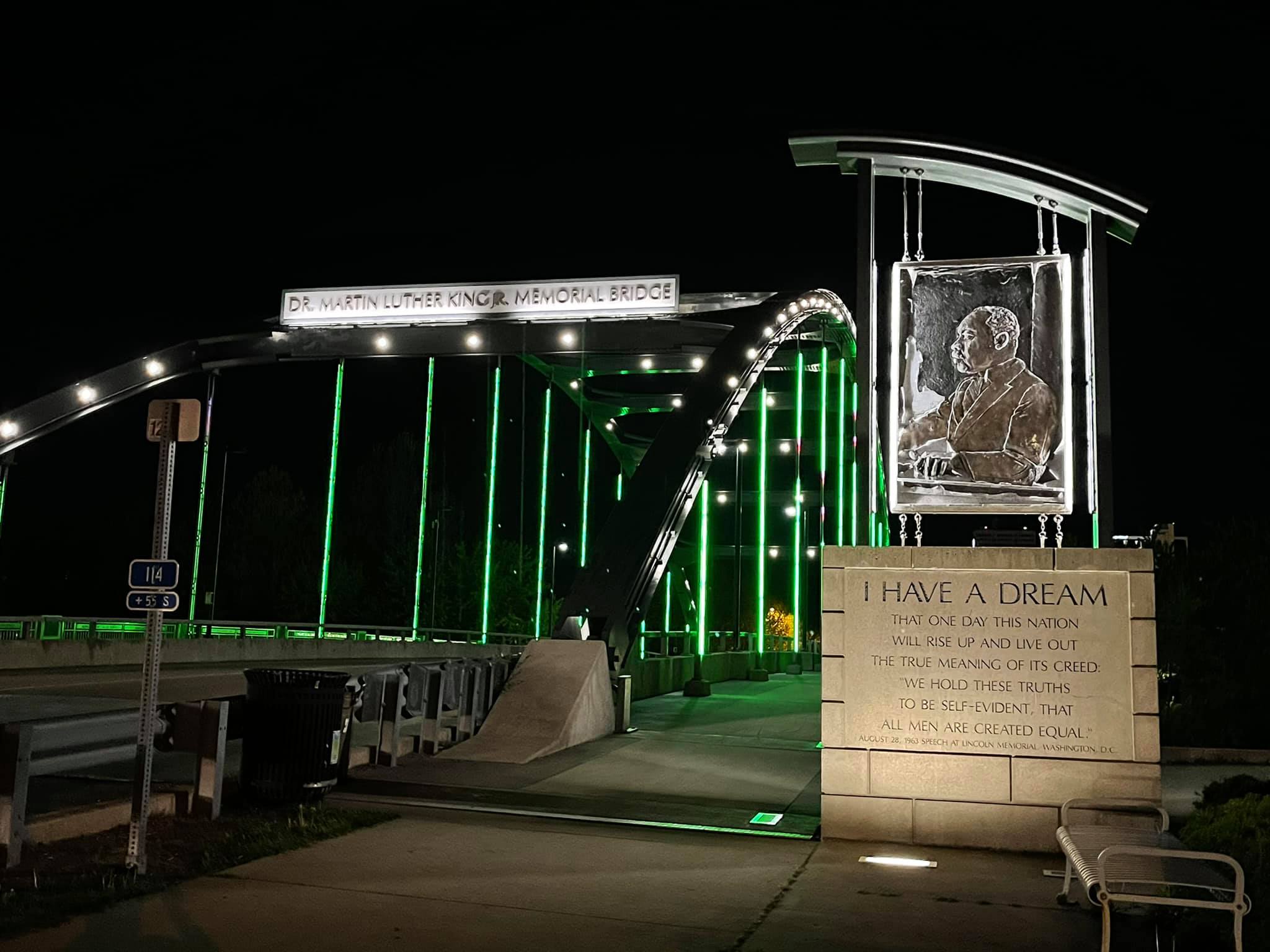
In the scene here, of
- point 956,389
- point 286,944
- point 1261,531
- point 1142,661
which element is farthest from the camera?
point 1261,531

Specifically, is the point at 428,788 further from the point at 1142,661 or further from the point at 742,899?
the point at 1142,661

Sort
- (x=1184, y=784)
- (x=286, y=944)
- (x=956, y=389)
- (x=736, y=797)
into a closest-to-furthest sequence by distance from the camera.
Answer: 1. (x=286, y=944)
2. (x=956, y=389)
3. (x=736, y=797)
4. (x=1184, y=784)

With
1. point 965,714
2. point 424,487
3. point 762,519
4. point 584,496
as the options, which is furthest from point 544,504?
point 965,714

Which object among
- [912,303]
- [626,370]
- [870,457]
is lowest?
[870,457]

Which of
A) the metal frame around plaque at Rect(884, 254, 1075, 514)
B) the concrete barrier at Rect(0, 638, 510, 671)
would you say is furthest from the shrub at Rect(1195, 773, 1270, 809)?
the concrete barrier at Rect(0, 638, 510, 671)

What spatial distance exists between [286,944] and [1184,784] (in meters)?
11.4

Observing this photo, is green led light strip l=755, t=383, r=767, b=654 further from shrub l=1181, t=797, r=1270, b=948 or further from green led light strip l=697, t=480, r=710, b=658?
shrub l=1181, t=797, r=1270, b=948

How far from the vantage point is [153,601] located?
23.4 ft

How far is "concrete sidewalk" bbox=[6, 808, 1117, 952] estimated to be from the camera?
5.88m

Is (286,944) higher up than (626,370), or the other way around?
(626,370)

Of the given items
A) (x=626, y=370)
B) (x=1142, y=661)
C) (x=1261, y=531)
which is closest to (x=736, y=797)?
(x=1142, y=661)

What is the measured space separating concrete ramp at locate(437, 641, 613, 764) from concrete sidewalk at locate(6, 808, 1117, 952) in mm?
3925

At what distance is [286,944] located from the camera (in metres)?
5.62

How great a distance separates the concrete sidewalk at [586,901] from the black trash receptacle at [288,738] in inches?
37.1
